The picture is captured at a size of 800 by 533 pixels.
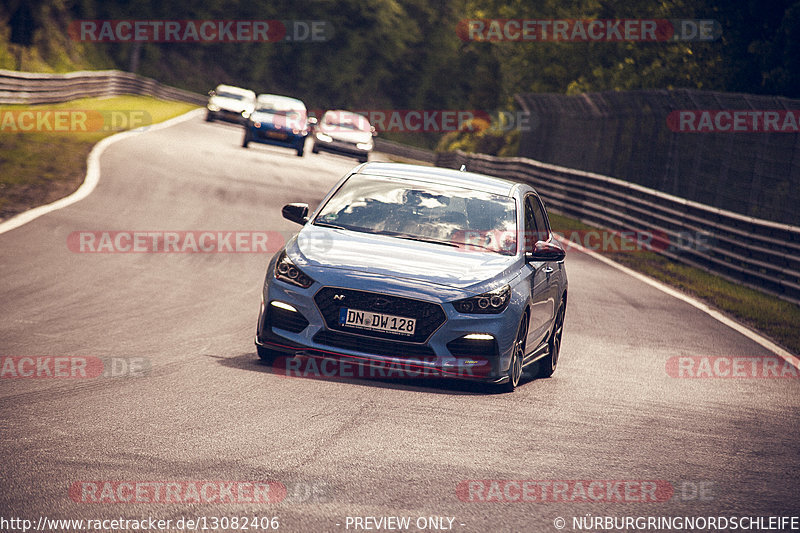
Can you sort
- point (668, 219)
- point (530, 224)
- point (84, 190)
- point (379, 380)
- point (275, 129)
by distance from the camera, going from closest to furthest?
point (379, 380) → point (530, 224) → point (84, 190) → point (668, 219) → point (275, 129)

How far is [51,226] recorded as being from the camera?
15.5m

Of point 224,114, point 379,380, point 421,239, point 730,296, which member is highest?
point 421,239

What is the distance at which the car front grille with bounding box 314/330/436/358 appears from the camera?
317 inches

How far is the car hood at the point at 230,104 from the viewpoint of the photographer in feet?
167

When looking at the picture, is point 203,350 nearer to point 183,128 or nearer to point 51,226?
point 51,226

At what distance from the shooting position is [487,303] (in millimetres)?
8133

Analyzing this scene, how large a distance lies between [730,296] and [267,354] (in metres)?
10.6

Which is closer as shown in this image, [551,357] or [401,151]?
[551,357]

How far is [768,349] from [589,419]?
18.9 ft

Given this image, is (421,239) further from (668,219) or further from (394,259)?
(668,219)

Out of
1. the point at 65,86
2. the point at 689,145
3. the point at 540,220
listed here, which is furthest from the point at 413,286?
the point at 65,86

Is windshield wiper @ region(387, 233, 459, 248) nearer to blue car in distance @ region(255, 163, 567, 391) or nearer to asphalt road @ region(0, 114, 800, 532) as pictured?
blue car in distance @ region(255, 163, 567, 391)

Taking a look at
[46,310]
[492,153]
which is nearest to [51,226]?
[46,310]

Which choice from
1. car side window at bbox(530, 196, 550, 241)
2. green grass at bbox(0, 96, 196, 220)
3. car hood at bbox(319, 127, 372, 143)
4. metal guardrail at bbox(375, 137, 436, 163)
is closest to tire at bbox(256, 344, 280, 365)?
car side window at bbox(530, 196, 550, 241)
